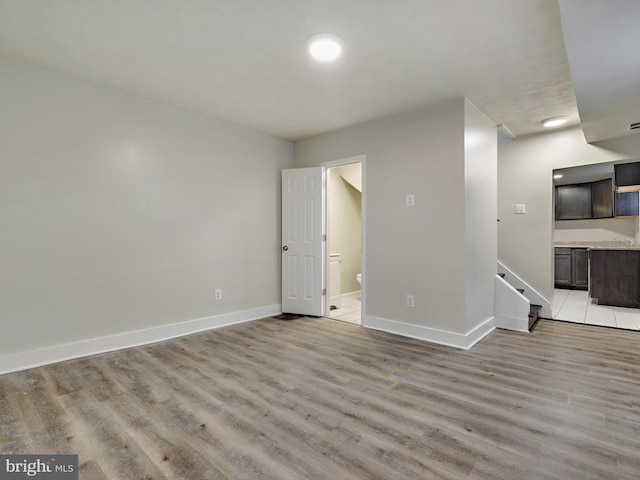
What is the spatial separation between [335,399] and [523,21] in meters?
2.70

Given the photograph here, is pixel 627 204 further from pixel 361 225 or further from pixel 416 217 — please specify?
pixel 361 225

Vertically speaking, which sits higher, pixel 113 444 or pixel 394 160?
pixel 394 160

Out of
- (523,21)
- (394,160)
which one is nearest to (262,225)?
(394,160)

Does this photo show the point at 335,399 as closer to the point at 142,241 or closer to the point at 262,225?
the point at 142,241

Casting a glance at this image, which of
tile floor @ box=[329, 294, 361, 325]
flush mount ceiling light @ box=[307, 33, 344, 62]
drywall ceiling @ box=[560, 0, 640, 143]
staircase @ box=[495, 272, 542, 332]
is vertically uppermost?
flush mount ceiling light @ box=[307, 33, 344, 62]

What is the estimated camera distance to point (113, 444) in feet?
5.47

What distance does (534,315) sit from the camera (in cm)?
401

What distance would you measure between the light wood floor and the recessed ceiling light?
2485 millimetres

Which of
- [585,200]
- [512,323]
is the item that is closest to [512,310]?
[512,323]

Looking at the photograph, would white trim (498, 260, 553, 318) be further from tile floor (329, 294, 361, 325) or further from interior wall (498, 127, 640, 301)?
tile floor (329, 294, 361, 325)

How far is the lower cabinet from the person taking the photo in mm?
6363

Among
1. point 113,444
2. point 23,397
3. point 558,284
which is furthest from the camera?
point 558,284

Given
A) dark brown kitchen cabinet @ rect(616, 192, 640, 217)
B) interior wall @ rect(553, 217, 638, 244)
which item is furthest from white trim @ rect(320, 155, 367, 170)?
dark brown kitchen cabinet @ rect(616, 192, 640, 217)

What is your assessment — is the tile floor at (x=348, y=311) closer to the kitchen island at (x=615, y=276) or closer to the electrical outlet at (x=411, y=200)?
the electrical outlet at (x=411, y=200)
